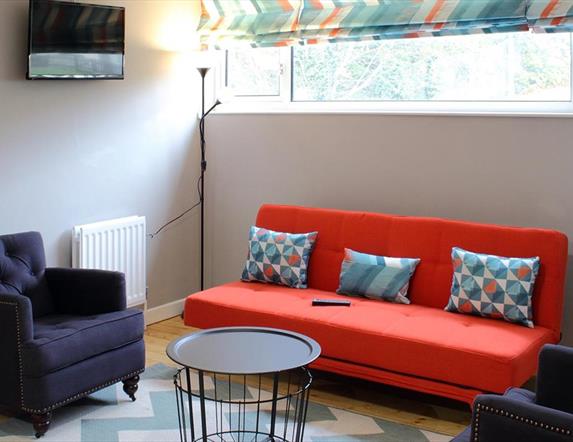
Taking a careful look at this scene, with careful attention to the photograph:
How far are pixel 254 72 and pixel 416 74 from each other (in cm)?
115

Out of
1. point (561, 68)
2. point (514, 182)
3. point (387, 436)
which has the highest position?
point (561, 68)

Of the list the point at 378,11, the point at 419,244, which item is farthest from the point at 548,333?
the point at 378,11

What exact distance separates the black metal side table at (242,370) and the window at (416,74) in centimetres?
189

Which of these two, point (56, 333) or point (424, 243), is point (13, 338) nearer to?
point (56, 333)

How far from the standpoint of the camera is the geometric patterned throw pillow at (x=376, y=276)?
430 centimetres

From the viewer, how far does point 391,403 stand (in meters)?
3.98

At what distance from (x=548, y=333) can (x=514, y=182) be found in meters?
0.87

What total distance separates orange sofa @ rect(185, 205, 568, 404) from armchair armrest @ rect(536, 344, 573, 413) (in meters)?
0.87

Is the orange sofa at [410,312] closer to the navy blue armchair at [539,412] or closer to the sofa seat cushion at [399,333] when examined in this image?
the sofa seat cushion at [399,333]

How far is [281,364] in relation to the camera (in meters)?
3.01

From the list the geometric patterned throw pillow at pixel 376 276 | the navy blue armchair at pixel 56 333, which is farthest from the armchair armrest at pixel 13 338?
the geometric patterned throw pillow at pixel 376 276

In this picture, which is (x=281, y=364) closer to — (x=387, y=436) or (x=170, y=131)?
(x=387, y=436)

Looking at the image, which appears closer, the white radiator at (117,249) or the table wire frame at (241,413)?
the table wire frame at (241,413)

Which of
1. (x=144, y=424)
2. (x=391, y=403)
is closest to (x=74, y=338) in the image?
(x=144, y=424)
